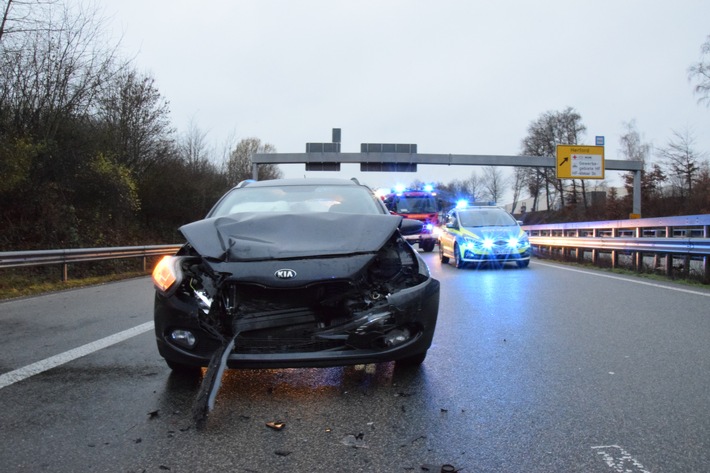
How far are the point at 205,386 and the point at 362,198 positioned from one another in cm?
291

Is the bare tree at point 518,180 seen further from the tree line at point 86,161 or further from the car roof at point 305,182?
the car roof at point 305,182

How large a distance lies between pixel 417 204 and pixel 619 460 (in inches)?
864

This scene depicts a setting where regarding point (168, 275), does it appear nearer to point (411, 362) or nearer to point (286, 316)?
point (286, 316)

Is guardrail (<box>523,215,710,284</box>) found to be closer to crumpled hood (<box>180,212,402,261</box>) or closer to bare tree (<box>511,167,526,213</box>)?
crumpled hood (<box>180,212,402,261</box>)

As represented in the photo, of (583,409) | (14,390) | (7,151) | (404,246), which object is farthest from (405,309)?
(7,151)

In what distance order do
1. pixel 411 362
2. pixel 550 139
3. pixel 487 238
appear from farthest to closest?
pixel 550 139 → pixel 487 238 → pixel 411 362

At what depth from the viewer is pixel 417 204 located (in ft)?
79.5

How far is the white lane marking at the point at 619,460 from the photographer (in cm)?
241

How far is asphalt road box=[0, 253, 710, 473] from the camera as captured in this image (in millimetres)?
2549

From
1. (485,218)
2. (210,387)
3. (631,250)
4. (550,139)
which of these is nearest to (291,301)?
(210,387)

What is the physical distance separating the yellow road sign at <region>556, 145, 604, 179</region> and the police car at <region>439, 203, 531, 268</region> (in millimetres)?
19082

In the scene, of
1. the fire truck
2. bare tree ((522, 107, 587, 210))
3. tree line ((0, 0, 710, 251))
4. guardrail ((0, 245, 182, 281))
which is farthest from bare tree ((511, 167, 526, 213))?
guardrail ((0, 245, 182, 281))

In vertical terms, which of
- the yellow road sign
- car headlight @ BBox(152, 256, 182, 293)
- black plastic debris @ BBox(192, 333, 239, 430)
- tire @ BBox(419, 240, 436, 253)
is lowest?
tire @ BBox(419, 240, 436, 253)

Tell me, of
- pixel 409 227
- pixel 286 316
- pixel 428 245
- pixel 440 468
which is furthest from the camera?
pixel 428 245
